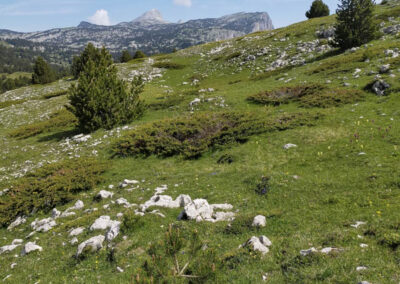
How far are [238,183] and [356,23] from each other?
115 feet

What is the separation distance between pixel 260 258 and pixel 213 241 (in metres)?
1.85

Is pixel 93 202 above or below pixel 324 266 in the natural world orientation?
below

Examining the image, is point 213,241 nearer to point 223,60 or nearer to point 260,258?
point 260,258

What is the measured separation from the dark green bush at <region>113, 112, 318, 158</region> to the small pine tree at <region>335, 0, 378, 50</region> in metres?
24.2

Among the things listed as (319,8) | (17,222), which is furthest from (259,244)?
(319,8)

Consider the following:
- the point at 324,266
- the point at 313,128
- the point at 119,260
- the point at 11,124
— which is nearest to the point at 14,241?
the point at 119,260

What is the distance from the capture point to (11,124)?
115ft

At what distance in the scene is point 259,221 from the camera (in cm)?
883

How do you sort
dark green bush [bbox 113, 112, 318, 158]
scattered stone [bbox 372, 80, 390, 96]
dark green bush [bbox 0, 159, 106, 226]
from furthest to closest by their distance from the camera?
scattered stone [bbox 372, 80, 390, 96] → dark green bush [bbox 113, 112, 318, 158] → dark green bush [bbox 0, 159, 106, 226]

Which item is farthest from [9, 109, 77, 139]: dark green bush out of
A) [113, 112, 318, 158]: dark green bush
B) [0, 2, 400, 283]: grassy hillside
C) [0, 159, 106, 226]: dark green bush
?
[0, 159, 106, 226]: dark green bush

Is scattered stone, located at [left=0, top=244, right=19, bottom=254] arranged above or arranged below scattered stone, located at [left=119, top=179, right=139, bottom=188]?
below

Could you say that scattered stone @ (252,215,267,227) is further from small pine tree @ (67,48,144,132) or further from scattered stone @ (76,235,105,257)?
small pine tree @ (67,48,144,132)

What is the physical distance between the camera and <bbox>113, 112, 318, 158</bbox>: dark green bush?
1823 centimetres

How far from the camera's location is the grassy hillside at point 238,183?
6.65m
